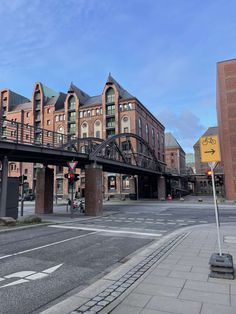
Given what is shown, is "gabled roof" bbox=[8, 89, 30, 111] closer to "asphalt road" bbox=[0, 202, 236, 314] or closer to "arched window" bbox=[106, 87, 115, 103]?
"arched window" bbox=[106, 87, 115, 103]

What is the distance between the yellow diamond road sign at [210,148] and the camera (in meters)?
7.04

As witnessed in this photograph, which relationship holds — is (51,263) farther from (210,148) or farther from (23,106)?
(23,106)

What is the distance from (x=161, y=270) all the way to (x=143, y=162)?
59.3 m

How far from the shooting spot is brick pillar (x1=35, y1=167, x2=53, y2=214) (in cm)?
2550

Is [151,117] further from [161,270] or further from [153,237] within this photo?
[161,270]

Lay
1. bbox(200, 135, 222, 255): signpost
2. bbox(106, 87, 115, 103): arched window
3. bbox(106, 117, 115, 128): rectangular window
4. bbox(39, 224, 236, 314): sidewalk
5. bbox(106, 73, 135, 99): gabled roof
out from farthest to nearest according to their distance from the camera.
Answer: bbox(106, 73, 135, 99): gabled roof < bbox(106, 87, 115, 103): arched window < bbox(106, 117, 115, 128): rectangular window < bbox(200, 135, 222, 255): signpost < bbox(39, 224, 236, 314): sidewalk

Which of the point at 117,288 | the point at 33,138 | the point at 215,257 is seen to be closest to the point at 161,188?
the point at 33,138

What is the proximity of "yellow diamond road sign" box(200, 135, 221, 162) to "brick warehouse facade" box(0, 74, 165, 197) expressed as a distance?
5384 cm

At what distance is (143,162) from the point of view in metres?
65.7

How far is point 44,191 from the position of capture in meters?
25.6

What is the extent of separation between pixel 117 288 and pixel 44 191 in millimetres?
21338

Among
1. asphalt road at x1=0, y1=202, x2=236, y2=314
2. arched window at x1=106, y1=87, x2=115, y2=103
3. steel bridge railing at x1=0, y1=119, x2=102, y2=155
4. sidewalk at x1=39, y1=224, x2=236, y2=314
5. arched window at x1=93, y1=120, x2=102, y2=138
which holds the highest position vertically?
arched window at x1=106, y1=87, x2=115, y2=103

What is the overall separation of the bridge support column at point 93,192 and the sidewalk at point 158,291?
1619 centimetres

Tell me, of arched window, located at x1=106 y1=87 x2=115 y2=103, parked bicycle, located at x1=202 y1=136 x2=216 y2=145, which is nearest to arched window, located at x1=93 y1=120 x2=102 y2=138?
arched window, located at x1=106 y1=87 x2=115 y2=103
